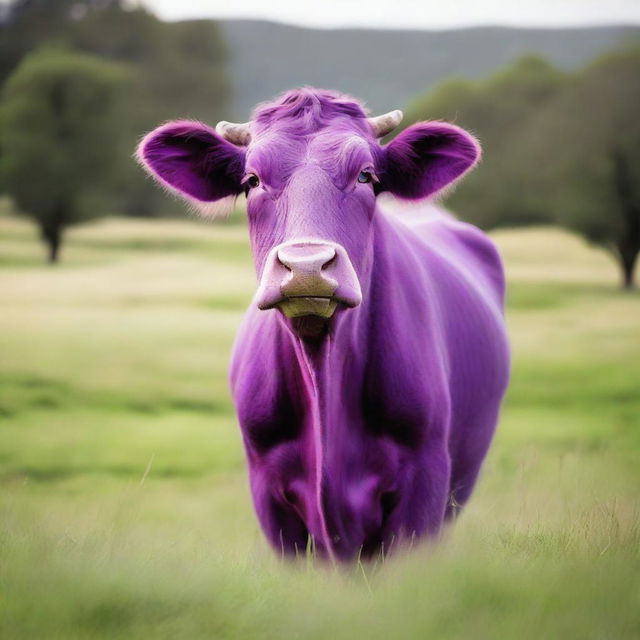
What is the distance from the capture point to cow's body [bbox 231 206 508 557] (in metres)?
4.57

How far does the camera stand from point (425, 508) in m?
4.67

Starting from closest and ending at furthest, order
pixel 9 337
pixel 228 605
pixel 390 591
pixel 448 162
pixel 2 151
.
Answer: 1. pixel 228 605
2. pixel 390 591
3. pixel 448 162
4. pixel 9 337
5. pixel 2 151

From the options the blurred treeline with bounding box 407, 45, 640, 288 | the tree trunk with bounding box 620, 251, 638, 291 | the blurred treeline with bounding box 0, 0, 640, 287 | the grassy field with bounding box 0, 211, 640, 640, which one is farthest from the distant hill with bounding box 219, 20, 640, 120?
the tree trunk with bounding box 620, 251, 638, 291

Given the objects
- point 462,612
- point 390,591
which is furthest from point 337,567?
point 462,612

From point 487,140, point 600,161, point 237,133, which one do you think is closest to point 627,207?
point 600,161

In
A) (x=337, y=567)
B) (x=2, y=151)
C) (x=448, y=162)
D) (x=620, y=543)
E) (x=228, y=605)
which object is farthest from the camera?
(x=2, y=151)

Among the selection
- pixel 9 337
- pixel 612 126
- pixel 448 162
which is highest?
pixel 448 162

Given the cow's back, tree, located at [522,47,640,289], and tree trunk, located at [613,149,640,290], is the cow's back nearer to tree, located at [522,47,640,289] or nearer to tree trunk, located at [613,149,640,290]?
tree trunk, located at [613,149,640,290]

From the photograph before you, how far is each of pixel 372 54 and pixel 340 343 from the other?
221ft

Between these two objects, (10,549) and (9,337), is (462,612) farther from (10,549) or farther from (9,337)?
(9,337)

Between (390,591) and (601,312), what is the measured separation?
86.2 feet

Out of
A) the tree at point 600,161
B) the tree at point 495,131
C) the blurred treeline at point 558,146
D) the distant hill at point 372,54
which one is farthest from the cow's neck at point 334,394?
the distant hill at point 372,54

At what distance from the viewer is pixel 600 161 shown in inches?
1229

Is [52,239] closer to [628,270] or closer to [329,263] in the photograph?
[628,270]
